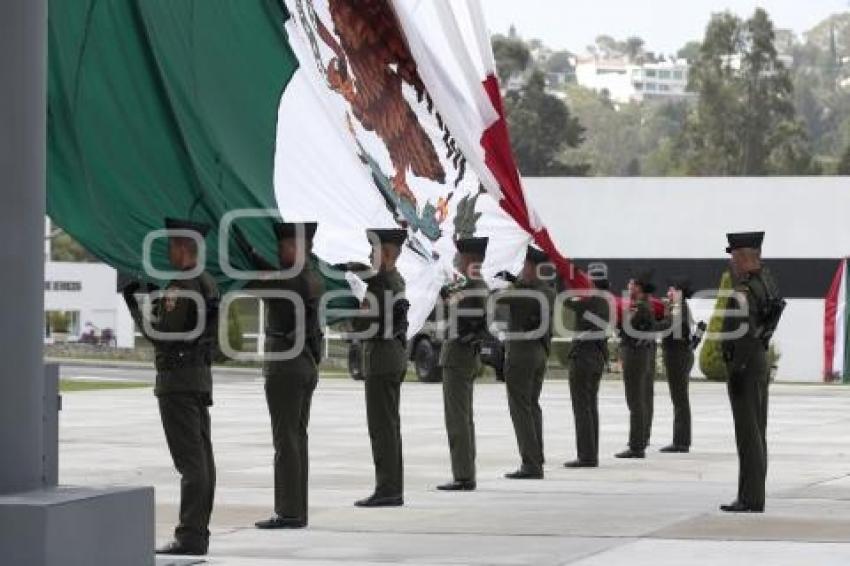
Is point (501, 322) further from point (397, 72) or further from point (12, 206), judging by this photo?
point (12, 206)

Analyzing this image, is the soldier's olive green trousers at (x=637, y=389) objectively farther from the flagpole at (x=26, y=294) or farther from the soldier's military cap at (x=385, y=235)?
the flagpole at (x=26, y=294)

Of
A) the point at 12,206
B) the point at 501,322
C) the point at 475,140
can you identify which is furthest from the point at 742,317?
the point at 12,206

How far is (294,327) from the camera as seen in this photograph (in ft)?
41.2

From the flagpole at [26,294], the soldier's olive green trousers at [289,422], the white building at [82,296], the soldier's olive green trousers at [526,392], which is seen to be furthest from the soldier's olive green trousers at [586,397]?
the white building at [82,296]

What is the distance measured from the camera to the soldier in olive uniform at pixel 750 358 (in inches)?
540

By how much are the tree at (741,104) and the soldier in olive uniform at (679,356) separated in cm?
9035

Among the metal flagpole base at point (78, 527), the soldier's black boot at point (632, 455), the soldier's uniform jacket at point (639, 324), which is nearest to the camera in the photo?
the metal flagpole base at point (78, 527)

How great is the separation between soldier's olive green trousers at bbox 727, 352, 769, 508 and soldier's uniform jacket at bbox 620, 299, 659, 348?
21.0ft

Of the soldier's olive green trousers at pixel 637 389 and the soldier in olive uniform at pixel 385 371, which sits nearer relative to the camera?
the soldier in olive uniform at pixel 385 371

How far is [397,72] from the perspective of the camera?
14.1 metres

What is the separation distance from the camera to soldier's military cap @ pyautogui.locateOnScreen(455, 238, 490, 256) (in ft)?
47.5

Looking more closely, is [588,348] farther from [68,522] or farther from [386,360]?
[68,522]

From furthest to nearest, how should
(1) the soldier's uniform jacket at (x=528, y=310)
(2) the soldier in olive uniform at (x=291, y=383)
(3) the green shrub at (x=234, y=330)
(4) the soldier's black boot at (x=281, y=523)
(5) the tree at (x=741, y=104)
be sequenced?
(5) the tree at (x=741, y=104) → (3) the green shrub at (x=234, y=330) → (1) the soldier's uniform jacket at (x=528, y=310) → (4) the soldier's black boot at (x=281, y=523) → (2) the soldier in olive uniform at (x=291, y=383)

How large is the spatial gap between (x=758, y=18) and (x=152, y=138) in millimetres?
106392
